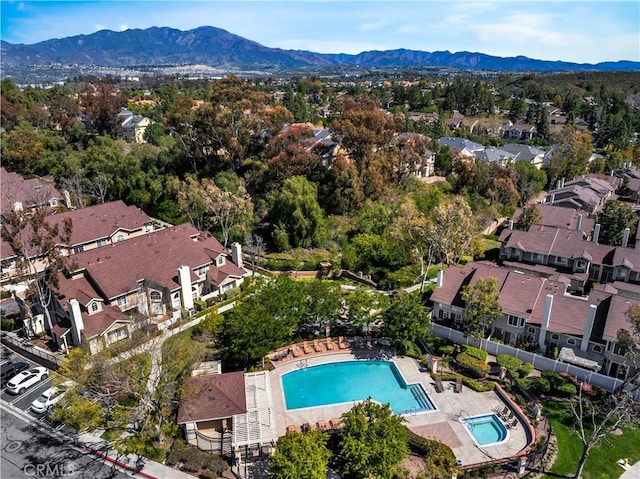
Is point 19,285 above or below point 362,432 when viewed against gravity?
below

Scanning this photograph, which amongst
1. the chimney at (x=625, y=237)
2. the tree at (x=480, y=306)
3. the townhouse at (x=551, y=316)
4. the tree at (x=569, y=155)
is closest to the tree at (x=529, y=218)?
the chimney at (x=625, y=237)

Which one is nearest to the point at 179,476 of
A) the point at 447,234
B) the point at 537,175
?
the point at 447,234

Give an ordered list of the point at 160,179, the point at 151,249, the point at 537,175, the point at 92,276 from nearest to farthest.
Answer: the point at 92,276, the point at 151,249, the point at 160,179, the point at 537,175

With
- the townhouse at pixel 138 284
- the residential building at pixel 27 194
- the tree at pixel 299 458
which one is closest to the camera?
the tree at pixel 299 458

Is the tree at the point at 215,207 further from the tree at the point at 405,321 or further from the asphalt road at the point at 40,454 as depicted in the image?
the asphalt road at the point at 40,454

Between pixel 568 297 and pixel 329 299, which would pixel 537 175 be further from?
pixel 329 299

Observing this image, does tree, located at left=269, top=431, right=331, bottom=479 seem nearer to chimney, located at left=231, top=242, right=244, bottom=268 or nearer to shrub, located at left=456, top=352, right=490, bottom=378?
shrub, located at left=456, top=352, right=490, bottom=378
